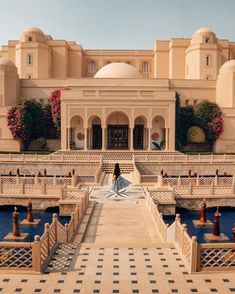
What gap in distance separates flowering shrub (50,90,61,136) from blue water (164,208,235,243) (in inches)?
870

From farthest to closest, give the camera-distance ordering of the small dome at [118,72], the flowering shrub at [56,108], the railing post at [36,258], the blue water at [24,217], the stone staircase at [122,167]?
the small dome at [118,72], the flowering shrub at [56,108], the stone staircase at [122,167], the blue water at [24,217], the railing post at [36,258]

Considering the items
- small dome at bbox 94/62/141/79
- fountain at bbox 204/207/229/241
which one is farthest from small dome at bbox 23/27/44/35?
fountain at bbox 204/207/229/241

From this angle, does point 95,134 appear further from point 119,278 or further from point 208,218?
point 119,278

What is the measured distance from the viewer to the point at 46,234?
8.44 m

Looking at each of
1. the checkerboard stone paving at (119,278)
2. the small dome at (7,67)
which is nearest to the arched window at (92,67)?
the small dome at (7,67)

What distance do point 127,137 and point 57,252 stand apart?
27.2 meters

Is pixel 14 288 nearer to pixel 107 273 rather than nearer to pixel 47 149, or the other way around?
pixel 107 273

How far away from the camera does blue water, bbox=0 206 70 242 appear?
45.2 feet

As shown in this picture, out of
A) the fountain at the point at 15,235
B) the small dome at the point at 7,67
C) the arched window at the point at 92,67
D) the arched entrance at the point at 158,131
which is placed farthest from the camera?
the arched window at the point at 92,67

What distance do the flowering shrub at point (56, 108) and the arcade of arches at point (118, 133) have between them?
78.3 inches

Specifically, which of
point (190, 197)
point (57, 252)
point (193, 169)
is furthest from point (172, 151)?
point (57, 252)

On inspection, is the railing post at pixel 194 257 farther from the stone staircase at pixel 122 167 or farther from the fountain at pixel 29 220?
the stone staircase at pixel 122 167

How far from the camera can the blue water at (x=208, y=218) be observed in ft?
45.5

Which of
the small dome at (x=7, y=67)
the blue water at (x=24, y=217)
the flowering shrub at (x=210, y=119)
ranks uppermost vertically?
the small dome at (x=7, y=67)
